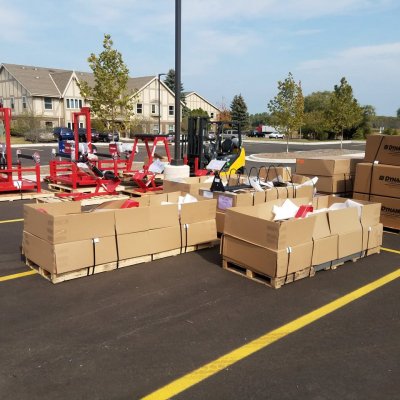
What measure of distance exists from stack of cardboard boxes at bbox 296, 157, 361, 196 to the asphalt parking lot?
4374 millimetres

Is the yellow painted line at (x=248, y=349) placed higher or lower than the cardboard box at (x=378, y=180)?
lower

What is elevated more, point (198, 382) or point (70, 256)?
point (70, 256)

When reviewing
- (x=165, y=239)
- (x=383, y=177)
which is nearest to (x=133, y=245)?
(x=165, y=239)

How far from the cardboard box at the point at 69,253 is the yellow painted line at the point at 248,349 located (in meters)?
2.64

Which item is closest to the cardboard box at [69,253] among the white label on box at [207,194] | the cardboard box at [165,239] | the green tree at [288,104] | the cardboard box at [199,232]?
the cardboard box at [165,239]

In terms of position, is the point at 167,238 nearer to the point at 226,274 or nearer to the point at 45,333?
the point at 226,274

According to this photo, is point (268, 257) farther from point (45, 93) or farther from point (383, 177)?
point (45, 93)

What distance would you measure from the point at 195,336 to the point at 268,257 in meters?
1.69

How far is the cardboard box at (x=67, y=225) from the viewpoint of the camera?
537 cm

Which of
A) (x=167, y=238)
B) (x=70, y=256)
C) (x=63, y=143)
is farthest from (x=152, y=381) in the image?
(x=63, y=143)

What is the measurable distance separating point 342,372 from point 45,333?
9.48 feet

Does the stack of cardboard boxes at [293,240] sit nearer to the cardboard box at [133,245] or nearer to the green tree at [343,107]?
the cardboard box at [133,245]

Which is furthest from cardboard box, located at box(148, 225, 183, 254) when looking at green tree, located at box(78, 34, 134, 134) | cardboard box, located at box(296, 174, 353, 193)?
green tree, located at box(78, 34, 134, 134)

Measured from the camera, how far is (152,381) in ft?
11.1
